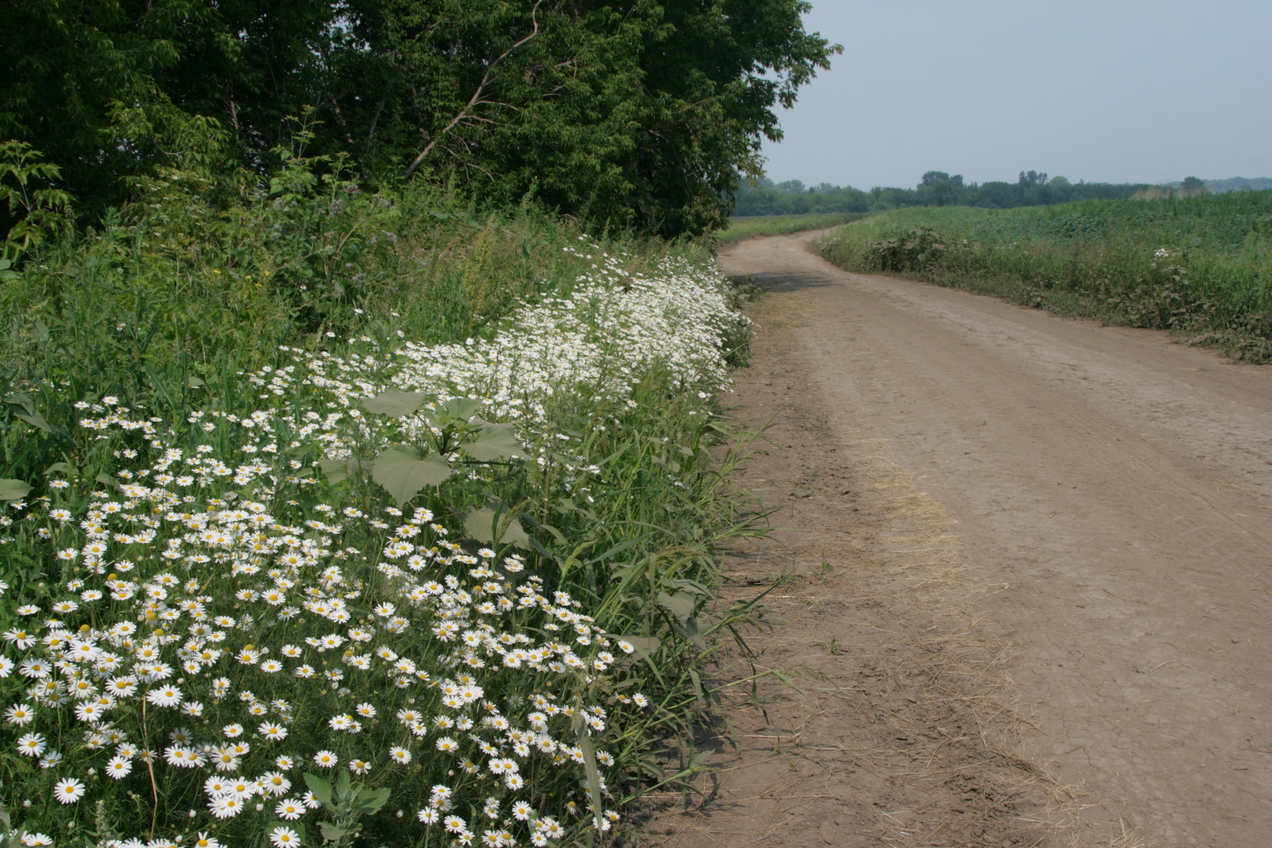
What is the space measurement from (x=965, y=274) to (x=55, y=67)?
1921 centimetres

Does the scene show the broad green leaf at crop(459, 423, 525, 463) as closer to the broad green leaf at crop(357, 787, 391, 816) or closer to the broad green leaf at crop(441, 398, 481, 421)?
the broad green leaf at crop(441, 398, 481, 421)

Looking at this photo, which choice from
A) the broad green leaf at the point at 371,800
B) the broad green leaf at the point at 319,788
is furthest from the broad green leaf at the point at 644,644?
the broad green leaf at the point at 319,788

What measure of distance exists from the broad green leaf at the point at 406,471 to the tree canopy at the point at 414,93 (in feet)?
21.0

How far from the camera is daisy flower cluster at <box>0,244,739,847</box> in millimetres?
1850

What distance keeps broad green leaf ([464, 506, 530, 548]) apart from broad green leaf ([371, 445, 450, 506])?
24 cm

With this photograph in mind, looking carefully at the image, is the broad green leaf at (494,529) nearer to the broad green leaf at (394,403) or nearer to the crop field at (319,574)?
the crop field at (319,574)

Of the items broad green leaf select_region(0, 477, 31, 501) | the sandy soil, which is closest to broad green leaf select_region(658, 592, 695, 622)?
the sandy soil

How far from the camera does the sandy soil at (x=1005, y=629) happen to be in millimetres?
2586

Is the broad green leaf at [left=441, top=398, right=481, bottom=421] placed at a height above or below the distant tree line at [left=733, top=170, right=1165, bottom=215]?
below

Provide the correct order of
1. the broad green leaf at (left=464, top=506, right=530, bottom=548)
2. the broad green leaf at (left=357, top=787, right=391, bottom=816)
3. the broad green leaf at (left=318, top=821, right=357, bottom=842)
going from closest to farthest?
the broad green leaf at (left=318, top=821, right=357, bottom=842) < the broad green leaf at (left=357, top=787, right=391, bottom=816) < the broad green leaf at (left=464, top=506, right=530, bottom=548)

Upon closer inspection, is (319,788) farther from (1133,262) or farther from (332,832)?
(1133,262)

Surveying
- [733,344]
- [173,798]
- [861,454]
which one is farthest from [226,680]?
[733,344]

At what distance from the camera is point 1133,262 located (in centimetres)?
1398

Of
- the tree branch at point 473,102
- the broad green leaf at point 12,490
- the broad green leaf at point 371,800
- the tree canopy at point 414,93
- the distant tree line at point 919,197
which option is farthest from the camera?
the distant tree line at point 919,197
